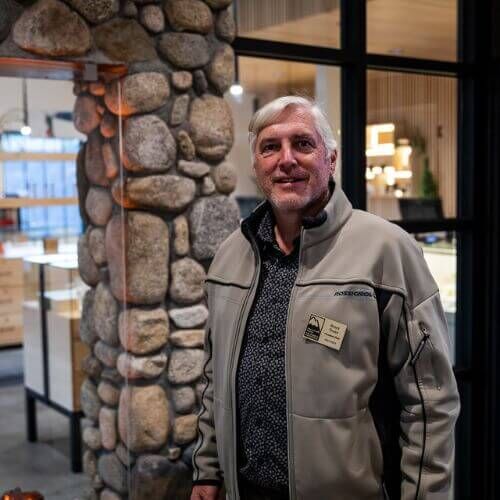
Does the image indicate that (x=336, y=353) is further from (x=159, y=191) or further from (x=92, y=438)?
(x=92, y=438)

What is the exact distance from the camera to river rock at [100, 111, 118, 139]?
242 centimetres

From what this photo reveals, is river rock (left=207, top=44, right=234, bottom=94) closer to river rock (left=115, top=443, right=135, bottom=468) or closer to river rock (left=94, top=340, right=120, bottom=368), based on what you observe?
river rock (left=94, top=340, right=120, bottom=368)

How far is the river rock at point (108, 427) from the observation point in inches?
100

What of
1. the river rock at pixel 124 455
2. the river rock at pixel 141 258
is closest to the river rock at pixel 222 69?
the river rock at pixel 141 258

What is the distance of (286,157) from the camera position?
1.89 m

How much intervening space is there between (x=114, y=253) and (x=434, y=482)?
120 cm

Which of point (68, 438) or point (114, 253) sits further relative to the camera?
point (68, 438)

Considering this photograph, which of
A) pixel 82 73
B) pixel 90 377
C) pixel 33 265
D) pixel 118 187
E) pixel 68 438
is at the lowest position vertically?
pixel 68 438

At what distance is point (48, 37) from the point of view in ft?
7.01

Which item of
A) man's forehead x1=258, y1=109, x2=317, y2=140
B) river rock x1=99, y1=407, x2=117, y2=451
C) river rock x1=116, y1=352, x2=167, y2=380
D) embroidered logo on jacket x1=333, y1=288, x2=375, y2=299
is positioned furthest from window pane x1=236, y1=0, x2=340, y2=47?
river rock x1=99, y1=407, x2=117, y2=451

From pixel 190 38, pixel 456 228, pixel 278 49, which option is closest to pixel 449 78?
pixel 456 228

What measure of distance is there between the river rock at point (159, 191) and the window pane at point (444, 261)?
1401 mm

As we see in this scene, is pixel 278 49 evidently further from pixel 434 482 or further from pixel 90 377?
pixel 434 482

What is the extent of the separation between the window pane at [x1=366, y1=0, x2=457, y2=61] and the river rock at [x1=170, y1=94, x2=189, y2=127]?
3.58 ft
